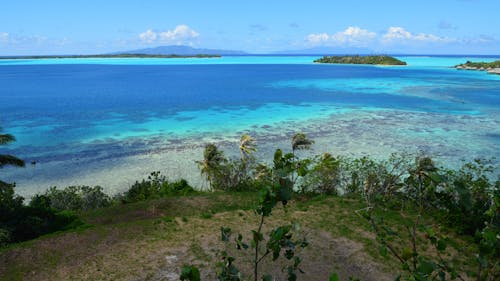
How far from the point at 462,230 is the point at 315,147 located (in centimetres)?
2066

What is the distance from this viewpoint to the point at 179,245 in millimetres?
14977

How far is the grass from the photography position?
518 inches

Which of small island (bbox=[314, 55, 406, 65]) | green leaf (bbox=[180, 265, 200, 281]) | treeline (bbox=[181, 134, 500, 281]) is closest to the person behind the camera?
green leaf (bbox=[180, 265, 200, 281])

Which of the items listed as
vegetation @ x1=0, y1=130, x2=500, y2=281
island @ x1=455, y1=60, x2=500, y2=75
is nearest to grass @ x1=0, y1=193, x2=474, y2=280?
vegetation @ x1=0, y1=130, x2=500, y2=281

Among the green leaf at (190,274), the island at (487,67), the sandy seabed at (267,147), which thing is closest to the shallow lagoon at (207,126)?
the sandy seabed at (267,147)

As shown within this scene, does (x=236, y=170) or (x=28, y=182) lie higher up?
(x=236, y=170)

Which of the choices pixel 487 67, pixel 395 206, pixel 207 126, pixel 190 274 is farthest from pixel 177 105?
pixel 487 67

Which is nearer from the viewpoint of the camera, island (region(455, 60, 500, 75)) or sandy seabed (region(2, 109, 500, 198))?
sandy seabed (region(2, 109, 500, 198))

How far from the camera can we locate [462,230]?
51.1 feet

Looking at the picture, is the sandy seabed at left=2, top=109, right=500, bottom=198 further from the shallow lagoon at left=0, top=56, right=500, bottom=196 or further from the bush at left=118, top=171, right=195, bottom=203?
the bush at left=118, top=171, right=195, bottom=203

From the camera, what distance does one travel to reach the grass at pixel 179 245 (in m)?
13.1

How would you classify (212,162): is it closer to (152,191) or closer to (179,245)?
(152,191)

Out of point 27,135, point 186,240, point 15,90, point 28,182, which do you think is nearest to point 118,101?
point 27,135

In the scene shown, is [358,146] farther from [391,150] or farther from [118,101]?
[118,101]
